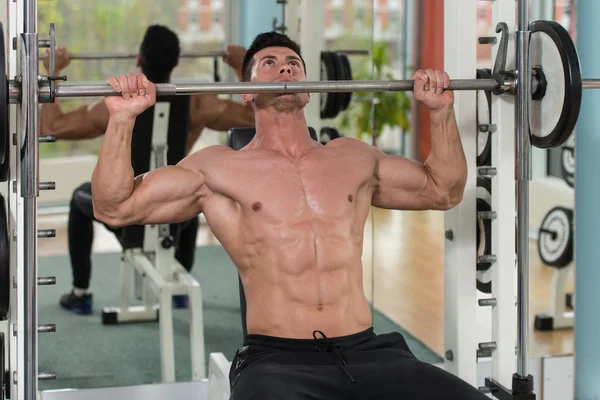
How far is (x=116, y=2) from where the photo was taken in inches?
162

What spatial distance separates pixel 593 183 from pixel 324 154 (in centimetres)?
114

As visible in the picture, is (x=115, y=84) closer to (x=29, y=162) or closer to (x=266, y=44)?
(x=29, y=162)

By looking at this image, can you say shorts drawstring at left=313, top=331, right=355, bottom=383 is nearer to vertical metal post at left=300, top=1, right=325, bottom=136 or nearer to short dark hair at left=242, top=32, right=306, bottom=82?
short dark hair at left=242, top=32, right=306, bottom=82

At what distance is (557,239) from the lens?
4508 millimetres

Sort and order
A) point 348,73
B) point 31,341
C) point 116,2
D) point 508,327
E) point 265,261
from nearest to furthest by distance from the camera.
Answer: point 31,341, point 265,261, point 508,327, point 348,73, point 116,2

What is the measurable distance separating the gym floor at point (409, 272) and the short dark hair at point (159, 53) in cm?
70

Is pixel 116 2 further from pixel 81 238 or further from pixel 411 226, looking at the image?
pixel 411 226

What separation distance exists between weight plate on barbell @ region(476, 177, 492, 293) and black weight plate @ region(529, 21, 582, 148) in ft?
0.97

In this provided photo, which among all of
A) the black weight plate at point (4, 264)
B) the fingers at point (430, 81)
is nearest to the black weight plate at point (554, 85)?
the fingers at point (430, 81)

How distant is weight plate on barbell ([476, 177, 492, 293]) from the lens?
119 inches

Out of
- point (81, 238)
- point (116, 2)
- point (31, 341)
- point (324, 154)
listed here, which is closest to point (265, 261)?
point (324, 154)

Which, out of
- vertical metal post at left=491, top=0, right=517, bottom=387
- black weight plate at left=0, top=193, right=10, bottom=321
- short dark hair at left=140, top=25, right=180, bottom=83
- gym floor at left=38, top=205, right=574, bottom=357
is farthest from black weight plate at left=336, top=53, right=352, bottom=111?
black weight plate at left=0, top=193, right=10, bottom=321

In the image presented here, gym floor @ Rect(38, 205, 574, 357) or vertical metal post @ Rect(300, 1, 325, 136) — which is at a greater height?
vertical metal post @ Rect(300, 1, 325, 136)

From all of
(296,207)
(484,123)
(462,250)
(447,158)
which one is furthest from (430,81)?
(462,250)
